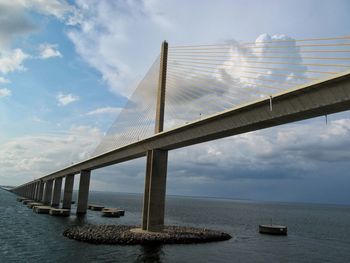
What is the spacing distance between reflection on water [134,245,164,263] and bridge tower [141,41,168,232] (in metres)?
7.46

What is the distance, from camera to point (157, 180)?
4744 centimetres

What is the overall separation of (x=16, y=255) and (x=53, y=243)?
7088 millimetres

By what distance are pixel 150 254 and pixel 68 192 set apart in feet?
234

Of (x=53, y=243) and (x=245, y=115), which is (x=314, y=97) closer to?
(x=245, y=115)

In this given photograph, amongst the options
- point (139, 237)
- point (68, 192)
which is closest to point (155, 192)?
point (139, 237)

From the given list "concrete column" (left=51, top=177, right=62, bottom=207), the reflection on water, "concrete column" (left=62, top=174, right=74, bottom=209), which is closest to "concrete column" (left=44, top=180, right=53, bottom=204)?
"concrete column" (left=51, top=177, right=62, bottom=207)

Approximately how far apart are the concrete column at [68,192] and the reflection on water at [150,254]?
2562 inches

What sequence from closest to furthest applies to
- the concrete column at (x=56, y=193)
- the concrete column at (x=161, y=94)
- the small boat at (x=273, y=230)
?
the concrete column at (x=161, y=94)
the small boat at (x=273, y=230)
the concrete column at (x=56, y=193)

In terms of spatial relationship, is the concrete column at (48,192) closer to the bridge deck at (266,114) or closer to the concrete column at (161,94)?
the bridge deck at (266,114)

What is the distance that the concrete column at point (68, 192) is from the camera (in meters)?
98.7

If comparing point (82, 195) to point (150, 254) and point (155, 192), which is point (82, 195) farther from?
point (150, 254)

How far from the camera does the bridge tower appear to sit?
46781 mm

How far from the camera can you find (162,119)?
153 ft

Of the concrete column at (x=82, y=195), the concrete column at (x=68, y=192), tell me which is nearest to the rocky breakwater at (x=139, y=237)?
the concrete column at (x=82, y=195)
